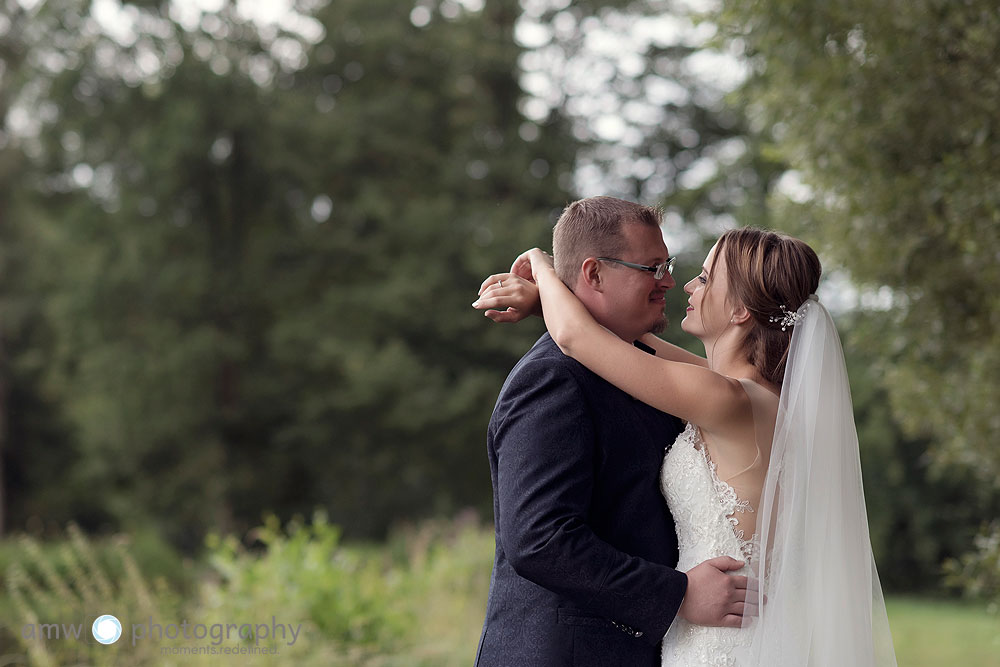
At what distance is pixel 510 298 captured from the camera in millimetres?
2711

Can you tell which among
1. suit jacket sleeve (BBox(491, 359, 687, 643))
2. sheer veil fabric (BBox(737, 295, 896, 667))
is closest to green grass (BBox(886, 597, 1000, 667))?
sheer veil fabric (BBox(737, 295, 896, 667))

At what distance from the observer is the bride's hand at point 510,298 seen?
2697 mm

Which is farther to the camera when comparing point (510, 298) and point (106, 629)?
point (106, 629)

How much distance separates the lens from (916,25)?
505 cm

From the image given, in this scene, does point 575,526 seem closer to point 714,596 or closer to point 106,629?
point 714,596

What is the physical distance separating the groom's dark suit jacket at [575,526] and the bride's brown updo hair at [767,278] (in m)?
0.41

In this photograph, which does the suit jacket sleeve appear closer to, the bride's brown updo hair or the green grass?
the bride's brown updo hair

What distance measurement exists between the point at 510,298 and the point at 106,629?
4.60m

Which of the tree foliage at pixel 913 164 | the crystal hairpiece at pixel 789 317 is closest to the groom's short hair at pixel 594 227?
the crystal hairpiece at pixel 789 317

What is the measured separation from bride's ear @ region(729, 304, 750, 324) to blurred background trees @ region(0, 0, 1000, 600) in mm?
14276

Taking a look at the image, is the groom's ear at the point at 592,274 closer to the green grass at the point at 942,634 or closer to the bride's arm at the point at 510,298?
the bride's arm at the point at 510,298

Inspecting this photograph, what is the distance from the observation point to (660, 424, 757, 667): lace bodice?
246 cm

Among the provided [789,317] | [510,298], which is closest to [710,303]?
[789,317]

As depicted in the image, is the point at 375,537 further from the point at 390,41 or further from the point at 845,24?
the point at 845,24
